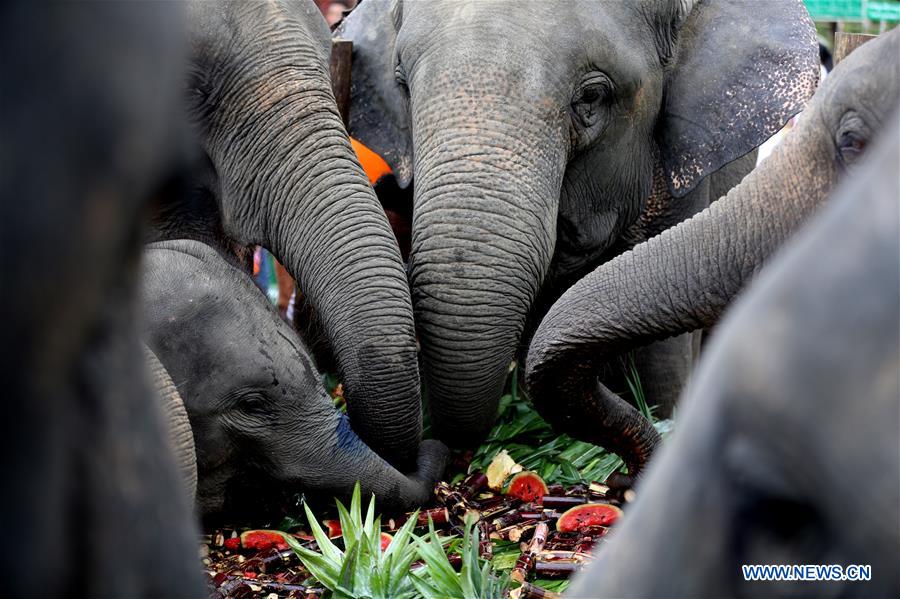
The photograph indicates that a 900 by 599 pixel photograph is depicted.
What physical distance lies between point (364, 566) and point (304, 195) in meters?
1.28

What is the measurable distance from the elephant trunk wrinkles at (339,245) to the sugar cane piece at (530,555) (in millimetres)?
566

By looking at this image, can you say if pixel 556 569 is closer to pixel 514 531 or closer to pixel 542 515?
pixel 514 531

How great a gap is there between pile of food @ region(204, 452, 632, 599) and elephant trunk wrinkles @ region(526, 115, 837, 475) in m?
0.33

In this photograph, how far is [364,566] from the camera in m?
2.58

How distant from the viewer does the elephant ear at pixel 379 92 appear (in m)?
4.50

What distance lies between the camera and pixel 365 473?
3191mm

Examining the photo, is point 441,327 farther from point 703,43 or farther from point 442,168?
point 703,43

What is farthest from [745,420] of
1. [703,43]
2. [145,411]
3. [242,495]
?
[703,43]

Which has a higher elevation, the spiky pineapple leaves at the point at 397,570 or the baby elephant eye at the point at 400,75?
the baby elephant eye at the point at 400,75

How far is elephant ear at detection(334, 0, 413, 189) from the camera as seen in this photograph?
4.50 m

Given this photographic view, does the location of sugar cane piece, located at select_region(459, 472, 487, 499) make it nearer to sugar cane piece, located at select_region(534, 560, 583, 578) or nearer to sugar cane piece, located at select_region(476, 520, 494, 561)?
sugar cane piece, located at select_region(476, 520, 494, 561)

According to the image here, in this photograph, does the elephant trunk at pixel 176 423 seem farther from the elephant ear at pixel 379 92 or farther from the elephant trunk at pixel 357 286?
the elephant ear at pixel 379 92

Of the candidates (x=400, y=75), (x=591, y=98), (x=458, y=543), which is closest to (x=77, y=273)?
(x=458, y=543)

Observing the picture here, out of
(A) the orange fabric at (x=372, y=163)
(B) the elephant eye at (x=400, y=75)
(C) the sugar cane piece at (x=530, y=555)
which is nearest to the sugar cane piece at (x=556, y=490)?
(C) the sugar cane piece at (x=530, y=555)
